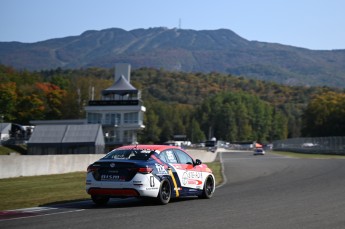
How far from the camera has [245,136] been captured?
16988cm

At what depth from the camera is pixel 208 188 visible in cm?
1677

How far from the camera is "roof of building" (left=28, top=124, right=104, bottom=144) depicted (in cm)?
7225

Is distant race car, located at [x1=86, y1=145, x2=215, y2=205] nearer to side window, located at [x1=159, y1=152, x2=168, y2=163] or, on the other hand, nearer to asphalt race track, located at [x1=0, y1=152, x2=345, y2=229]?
side window, located at [x1=159, y1=152, x2=168, y2=163]


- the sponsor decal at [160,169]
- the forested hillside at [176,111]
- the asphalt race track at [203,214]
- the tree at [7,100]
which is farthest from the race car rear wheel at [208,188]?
the forested hillside at [176,111]

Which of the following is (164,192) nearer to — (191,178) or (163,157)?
(163,157)

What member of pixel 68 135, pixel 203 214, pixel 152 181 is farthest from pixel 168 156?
pixel 68 135

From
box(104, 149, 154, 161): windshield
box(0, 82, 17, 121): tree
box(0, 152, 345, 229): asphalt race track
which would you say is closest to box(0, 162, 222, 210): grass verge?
box(0, 152, 345, 229): asphalt race track

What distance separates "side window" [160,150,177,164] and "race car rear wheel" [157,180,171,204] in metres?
0.67

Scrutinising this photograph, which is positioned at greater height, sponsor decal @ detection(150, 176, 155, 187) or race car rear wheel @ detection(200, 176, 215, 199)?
sponsor decal @ detection(150, 176, 155, 187)

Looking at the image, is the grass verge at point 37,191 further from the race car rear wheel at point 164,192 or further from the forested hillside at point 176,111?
the forested hillside at point 176,111

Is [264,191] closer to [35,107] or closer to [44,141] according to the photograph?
[44,141]

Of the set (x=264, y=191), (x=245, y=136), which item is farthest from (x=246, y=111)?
(x=264, y=191)

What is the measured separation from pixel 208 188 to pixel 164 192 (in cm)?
242

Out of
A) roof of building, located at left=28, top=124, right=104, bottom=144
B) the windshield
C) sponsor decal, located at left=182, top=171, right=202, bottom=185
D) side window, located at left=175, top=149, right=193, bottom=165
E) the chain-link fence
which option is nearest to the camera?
the windshield
